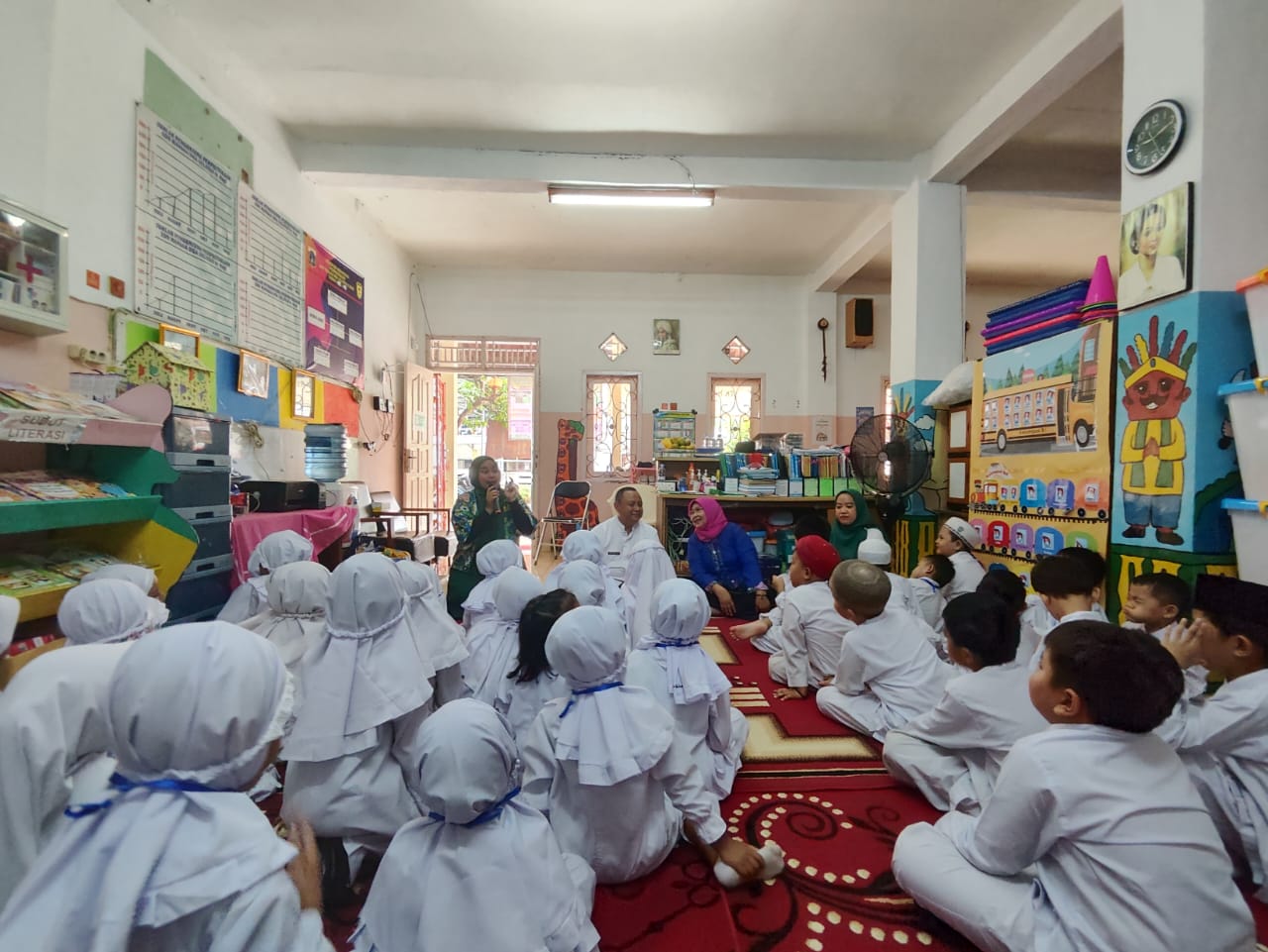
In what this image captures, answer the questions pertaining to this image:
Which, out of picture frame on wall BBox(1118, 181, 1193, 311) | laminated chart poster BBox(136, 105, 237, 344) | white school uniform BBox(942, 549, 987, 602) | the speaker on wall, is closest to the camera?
picture frame on wall BBox(1118, 181, 1193, 311)

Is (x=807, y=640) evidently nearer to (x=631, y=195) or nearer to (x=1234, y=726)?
(x=1234, y=726)

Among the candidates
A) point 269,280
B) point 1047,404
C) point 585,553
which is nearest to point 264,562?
point 585,553

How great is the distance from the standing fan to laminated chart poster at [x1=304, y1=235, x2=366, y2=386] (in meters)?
4.61

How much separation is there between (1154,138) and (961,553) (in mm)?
2340

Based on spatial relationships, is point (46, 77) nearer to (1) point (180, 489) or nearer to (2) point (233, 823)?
(1) point (180, 489)

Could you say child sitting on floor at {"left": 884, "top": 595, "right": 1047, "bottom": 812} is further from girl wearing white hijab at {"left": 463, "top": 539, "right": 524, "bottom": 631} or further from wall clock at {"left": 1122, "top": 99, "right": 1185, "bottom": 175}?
wall clock at {"left": 1122, "top": 99, "right": 1185, "bottom": 175}

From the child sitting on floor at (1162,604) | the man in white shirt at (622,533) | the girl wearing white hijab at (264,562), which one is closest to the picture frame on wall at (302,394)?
the girl wearing white hijab at (264,562)

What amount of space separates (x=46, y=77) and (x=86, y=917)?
357 cm

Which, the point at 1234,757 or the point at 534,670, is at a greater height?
the point at 534,670

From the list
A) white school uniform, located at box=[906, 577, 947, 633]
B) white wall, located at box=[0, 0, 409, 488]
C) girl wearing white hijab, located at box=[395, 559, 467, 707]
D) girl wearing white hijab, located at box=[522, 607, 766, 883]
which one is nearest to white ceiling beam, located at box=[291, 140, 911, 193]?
white wall, located at box=[0, 0, 409, 488]

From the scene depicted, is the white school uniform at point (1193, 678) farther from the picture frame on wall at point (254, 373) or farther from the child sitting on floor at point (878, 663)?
the picture frame on wall at point (254, 373)

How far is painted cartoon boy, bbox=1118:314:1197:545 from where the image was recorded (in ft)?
8.95

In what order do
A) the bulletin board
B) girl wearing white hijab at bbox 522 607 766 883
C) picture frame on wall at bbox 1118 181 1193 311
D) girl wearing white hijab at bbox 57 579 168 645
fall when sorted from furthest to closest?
the bulletin board
picture frame on wall at bbox 1118 181 1193 311
girl wearing white hijab at bbox 57 579 168 645
girl wearing white hijab at bbox 522 607 766 883

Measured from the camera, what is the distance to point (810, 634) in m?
3.19
